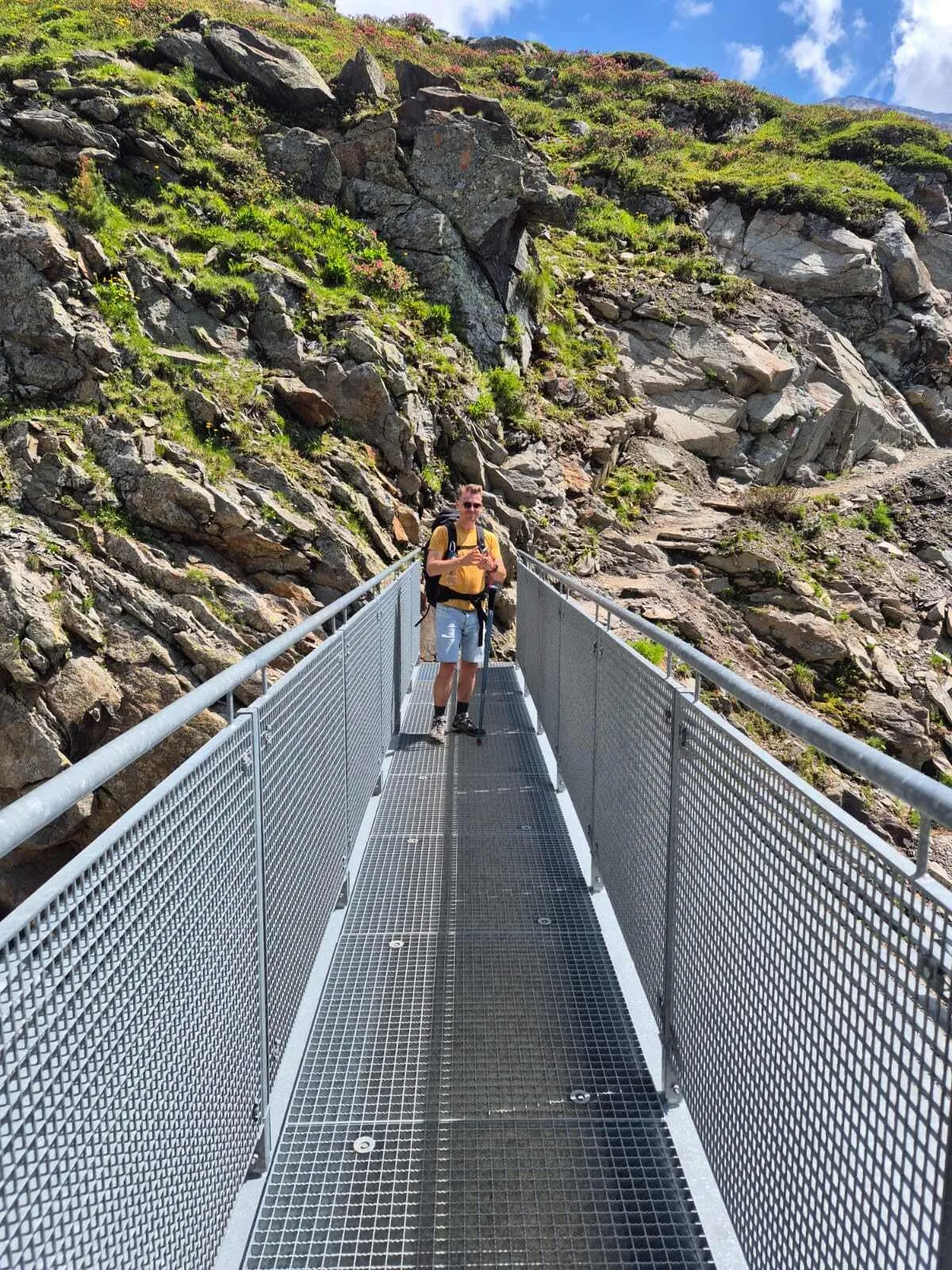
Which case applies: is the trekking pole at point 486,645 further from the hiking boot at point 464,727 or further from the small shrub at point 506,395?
the small shrub at point 506,395

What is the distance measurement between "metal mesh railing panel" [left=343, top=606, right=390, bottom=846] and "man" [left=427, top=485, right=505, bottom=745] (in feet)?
2.93

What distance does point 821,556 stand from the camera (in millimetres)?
18188

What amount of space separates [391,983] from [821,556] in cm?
1694

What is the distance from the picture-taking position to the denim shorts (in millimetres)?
7215

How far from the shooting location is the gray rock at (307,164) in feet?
60.1

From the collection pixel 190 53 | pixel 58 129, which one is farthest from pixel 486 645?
pixel 190 53

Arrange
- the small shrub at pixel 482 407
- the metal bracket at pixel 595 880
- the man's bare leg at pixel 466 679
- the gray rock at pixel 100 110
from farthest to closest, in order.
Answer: the small shrub at pixel 482 407 < the gray rock at pixel 100 110 < the man's bare leg at pixel 466 679 < the metal bracket at pixel 595 880

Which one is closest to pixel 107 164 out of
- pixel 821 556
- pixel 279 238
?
pixel 279 238

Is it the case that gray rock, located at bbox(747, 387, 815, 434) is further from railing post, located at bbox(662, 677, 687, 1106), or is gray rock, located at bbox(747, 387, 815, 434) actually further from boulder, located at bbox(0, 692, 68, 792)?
railing post, located at bbox(662, 677, 687, 1106)

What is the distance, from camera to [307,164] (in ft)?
60.3

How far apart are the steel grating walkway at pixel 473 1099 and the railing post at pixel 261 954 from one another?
0.10 meters

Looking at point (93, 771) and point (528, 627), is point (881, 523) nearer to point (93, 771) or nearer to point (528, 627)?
point (528, 627)

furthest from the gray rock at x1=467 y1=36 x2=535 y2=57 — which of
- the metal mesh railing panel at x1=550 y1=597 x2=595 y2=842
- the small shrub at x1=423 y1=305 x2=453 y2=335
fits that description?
the metal mesh railing panel at x1=550 y1=597 x2=595 y2=842

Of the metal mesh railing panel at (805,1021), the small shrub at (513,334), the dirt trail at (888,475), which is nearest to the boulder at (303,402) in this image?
the small shrub at (513,334)
